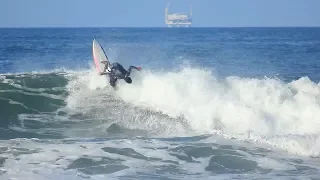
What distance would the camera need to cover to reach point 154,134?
15.7m

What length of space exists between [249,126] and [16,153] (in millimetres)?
6837

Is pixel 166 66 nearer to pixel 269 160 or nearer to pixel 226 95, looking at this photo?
pixel 226 95

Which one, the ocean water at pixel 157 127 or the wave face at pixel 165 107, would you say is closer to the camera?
the ocean water at pixel 157 127
